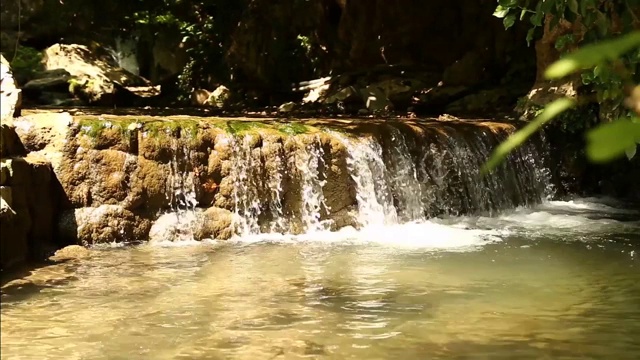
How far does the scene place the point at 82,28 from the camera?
58.9ft

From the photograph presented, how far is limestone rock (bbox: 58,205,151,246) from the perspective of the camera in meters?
6.89

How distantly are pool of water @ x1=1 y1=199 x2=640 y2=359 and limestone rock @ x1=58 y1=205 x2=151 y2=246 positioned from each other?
0.38 metres

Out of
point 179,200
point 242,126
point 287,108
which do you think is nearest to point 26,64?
point 287,108

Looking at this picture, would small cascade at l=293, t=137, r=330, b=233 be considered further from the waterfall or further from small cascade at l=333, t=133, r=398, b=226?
small cascade at l=333, t=133, r=398, b=226

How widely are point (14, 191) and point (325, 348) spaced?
3.67 meters

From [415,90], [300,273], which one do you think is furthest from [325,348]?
[415,90]

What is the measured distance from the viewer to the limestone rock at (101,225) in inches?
271

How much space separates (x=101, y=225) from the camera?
23.1 feet

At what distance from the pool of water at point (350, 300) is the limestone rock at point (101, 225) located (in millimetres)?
385

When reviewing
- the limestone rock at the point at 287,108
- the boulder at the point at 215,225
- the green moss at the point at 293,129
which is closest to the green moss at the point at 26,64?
the limestone rock at the point at 287,108

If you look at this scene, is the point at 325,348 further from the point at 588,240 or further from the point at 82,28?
the point at 82,28

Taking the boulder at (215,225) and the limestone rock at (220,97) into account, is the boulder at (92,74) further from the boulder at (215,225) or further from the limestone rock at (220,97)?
the boulder at (215,225)

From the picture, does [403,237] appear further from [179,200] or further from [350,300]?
[350,300]

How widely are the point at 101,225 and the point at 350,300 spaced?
3.26m
